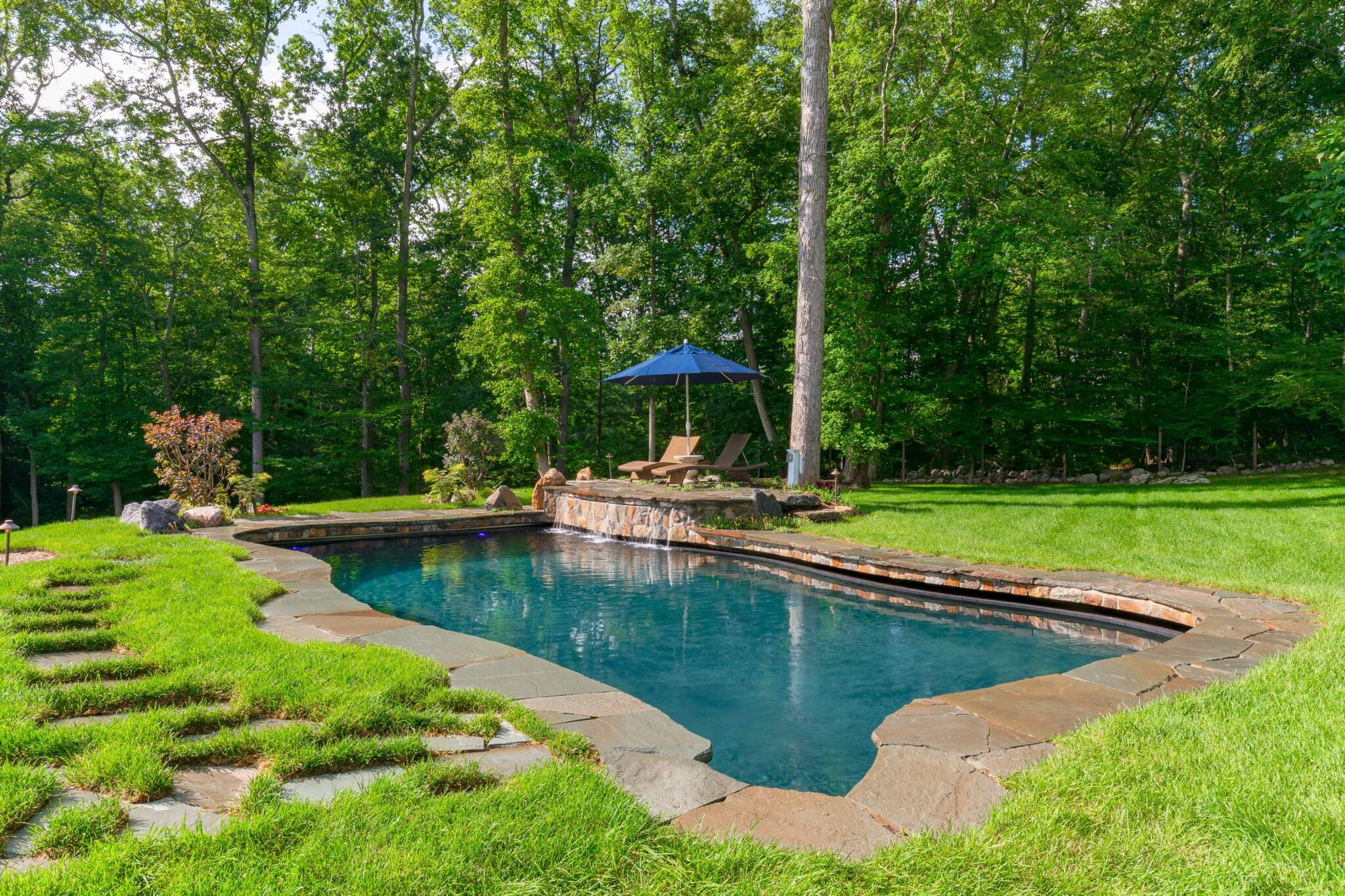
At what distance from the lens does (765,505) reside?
8734mm

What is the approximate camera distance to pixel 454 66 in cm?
1655

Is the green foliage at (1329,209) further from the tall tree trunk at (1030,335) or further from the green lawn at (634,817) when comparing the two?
the tall tree trunk at (1030,335)

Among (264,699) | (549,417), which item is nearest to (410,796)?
(264,699)

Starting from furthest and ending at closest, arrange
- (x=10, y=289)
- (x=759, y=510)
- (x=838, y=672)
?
(x=10, y=289) < (x=759, y=510) < (x=838, y=672)

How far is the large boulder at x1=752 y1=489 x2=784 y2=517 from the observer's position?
8.73m

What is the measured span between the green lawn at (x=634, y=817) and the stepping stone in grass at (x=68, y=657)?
0.13 metres

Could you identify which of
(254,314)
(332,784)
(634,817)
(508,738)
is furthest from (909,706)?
(254,314)

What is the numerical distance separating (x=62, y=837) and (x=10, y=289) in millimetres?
21149

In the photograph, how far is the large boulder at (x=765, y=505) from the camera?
28.6ft

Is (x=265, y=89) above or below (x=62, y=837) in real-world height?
above

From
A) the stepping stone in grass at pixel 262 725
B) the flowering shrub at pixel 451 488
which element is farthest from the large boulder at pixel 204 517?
the stepping stone in grass at pixel 262 725

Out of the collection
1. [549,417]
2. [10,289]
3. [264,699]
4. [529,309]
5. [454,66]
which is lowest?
[264,699]

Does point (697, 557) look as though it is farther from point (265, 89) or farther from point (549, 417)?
point (265, 89)

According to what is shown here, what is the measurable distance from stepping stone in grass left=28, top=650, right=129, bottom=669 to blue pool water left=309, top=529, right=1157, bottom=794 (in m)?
2.38
